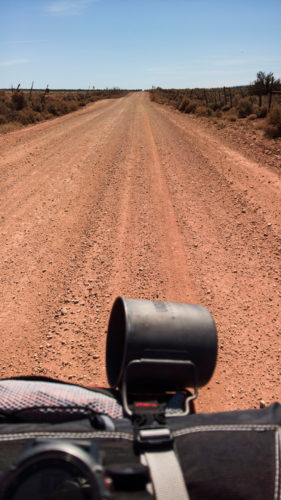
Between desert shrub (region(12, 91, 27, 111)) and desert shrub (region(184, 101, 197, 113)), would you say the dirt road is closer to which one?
desert shrub (region(184, 101, 197, 113))

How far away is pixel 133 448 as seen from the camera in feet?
4.19

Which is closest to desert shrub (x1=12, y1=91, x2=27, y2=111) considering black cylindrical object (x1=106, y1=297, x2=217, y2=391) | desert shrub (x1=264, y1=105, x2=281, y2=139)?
desert shrub (x1=264, y1=105, x2=281, y2=139)

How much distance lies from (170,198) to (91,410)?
17.9 feet

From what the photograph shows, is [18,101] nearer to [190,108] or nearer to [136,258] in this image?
[190,108]

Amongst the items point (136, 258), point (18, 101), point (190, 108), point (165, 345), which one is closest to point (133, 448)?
point (165, 345)

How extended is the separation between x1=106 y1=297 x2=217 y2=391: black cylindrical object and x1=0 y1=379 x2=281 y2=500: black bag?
0.64 feet

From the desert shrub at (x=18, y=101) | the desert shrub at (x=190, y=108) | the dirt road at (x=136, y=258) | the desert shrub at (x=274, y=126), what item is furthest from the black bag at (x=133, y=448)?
the desert shrub at (x=18, y=101)

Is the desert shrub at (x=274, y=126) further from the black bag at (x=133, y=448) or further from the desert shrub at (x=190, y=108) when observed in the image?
the desert shrub at (x=190, y=108)

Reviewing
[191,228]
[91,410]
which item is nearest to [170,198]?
[191,228]

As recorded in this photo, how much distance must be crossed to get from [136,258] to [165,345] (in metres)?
2.77

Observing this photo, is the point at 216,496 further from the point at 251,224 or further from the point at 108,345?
the point at 251,224

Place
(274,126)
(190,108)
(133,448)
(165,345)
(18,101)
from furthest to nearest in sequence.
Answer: (18,101) → (190,108) → (274,126) → (165,345) → (133,448)

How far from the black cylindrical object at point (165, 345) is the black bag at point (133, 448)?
20 centimetres

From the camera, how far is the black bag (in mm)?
1065
